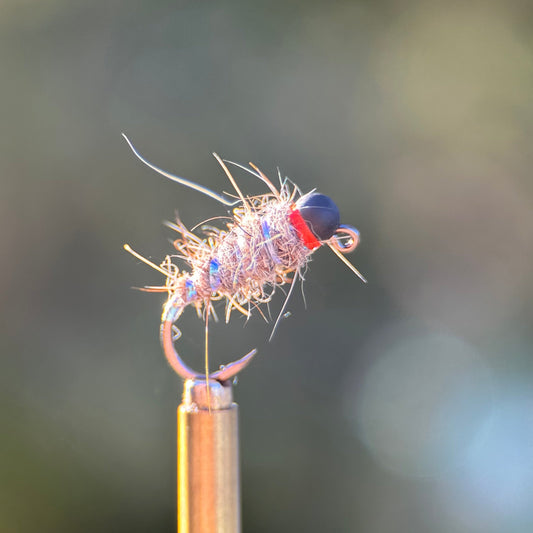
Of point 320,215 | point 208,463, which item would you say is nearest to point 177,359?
point 208,463

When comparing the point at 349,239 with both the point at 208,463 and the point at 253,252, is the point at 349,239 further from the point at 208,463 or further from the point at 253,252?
the point at 208,463

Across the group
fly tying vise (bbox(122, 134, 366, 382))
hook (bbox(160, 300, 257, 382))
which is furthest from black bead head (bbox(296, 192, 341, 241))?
hook (bbox(160, 300, 257, 382))

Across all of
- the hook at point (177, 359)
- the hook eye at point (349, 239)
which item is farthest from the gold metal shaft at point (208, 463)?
the hook eye at point (349, 239)

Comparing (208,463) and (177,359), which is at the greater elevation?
(177,359)

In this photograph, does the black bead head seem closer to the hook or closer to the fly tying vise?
the fly tying vise

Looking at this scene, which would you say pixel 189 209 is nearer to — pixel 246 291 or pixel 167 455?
pixel 167 455
